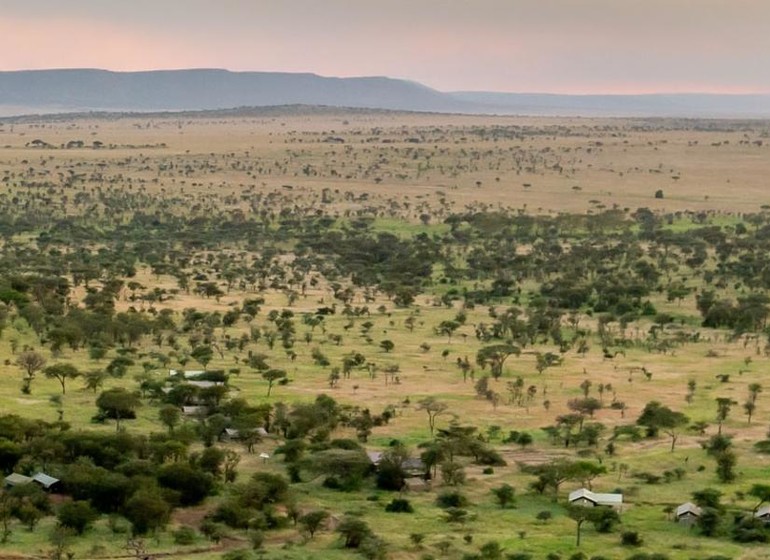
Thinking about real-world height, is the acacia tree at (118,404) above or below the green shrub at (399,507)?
above

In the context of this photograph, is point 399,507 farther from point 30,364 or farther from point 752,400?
point 30,364

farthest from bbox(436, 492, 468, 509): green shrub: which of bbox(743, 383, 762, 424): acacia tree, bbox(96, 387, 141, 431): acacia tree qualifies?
bbox(743, 383, 762, 424): acacia tree

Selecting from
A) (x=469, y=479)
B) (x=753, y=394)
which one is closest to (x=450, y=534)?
(x=469, y=479)

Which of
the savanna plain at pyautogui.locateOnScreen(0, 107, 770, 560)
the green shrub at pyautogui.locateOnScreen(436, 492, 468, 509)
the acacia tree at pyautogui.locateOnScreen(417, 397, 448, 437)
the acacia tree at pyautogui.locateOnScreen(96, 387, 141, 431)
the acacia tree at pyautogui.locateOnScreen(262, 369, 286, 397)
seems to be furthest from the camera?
the acacia tree at pyautogui.locateOnScreen(262, 369, 286, 397)

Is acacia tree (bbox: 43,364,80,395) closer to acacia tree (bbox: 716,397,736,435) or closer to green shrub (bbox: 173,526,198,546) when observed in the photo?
green shrub (bbox: 173,526,198,546)

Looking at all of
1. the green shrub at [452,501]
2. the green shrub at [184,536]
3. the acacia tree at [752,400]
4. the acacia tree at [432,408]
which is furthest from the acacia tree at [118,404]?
the acacia tree at [752,400]

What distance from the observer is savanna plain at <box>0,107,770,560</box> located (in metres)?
29.4

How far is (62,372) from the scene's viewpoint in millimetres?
43062

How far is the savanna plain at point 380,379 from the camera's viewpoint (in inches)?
1159

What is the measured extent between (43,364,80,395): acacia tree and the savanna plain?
46 centimetres

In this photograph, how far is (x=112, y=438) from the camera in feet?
111

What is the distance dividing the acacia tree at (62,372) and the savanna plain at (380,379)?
46 cm

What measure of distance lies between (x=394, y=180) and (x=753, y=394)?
9312 cm

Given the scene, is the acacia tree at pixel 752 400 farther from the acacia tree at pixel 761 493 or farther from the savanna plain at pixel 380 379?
the acacia tree at pixel 761 493
